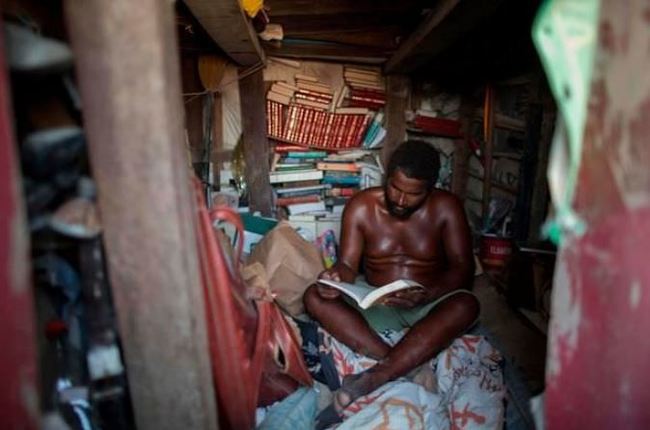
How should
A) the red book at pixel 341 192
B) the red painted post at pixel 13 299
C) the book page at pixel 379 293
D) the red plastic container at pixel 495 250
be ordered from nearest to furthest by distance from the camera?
the red painted post at pixel 13 299 → the book page at pixel 379 293 → the red plastic container at pixel 495 250 → the red book at pixel 341 192

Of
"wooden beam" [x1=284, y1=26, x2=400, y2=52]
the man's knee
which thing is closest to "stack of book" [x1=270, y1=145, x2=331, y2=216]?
"wooden beam" [x1=284, y1=26, x2=400, y2=52]

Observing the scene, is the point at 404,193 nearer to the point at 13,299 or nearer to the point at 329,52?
the point at 329,52

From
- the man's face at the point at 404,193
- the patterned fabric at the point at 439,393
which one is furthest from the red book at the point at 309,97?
the patterned fabric at the point at 439,393

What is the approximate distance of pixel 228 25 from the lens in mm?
1930

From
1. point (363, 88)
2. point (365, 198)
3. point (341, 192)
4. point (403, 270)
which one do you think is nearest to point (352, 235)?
point (365, 198)

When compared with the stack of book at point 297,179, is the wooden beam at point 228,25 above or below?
above

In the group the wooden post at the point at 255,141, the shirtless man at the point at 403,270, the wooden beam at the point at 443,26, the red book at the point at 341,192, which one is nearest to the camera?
the wooden beam at the point at 443,26

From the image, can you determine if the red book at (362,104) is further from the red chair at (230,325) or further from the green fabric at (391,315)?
the red chair at (230,325)

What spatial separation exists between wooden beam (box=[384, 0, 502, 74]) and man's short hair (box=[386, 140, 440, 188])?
48 cm

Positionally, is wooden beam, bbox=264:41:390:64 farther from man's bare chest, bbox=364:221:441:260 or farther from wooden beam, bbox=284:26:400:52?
man's bare chest, bbox=364:221:441:260

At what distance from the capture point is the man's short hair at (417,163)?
2453mm

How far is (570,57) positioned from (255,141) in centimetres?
298

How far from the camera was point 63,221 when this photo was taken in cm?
69

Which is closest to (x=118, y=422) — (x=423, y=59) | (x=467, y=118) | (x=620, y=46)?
(x=620, y=46)
